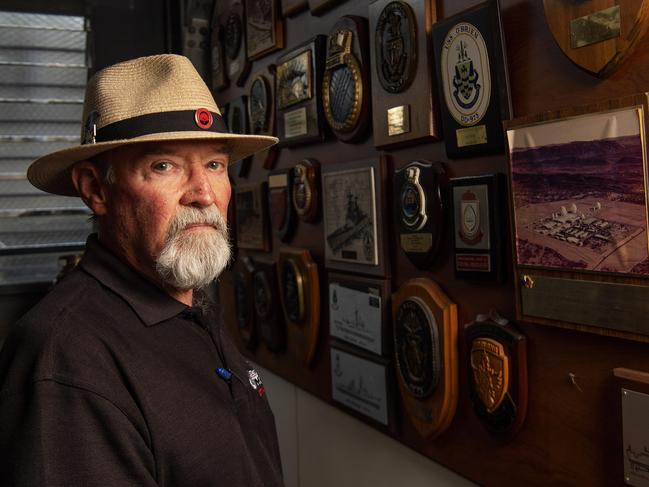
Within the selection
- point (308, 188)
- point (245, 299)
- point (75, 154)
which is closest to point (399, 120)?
point (308, 188)

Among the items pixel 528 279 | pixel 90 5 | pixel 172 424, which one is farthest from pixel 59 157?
pixel 90 5

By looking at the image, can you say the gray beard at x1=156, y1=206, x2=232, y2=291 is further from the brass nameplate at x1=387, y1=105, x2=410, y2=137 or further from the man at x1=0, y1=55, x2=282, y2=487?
the brass nameplate at x1=387, y1=105, x2=410, y2=137

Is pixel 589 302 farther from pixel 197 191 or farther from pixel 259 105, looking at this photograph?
pixel 259 105

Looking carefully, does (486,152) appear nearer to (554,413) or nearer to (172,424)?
(554,413)

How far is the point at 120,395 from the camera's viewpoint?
899mm

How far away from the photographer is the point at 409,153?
145 centimetres

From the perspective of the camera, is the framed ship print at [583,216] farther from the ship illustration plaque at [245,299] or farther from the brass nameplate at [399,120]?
the ship illustration plaque at [245,299]

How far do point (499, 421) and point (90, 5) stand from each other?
2.47 meters

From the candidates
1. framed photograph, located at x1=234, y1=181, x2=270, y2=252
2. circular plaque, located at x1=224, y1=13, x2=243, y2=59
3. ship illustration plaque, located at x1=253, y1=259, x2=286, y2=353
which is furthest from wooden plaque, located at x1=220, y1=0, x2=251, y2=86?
ship illustration plaque, located at x1=253, y1=259, x2=286, y2=353

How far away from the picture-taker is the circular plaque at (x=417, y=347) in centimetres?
135

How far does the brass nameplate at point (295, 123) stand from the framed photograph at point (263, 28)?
273 millimetres

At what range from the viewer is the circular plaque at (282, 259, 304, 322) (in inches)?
74.7

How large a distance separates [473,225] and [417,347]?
0.34 metres

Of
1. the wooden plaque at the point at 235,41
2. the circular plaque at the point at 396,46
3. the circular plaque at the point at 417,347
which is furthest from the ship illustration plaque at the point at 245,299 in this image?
the circular plaque at the point at 396,46
